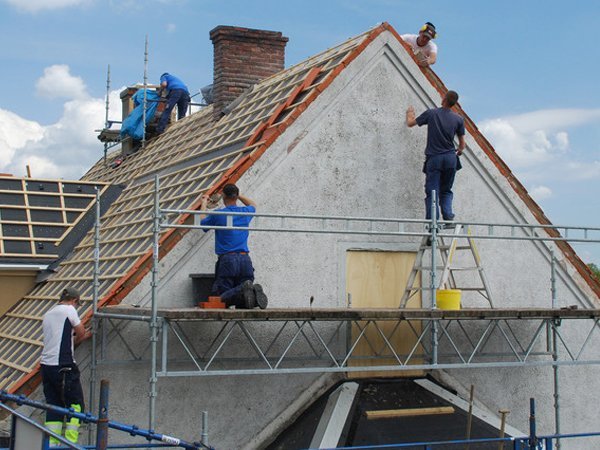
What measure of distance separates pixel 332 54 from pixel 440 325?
465cm

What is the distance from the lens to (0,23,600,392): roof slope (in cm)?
1217

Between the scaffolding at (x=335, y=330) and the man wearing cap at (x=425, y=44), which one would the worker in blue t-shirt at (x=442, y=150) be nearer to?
the scaffolding at (x=335, y=330)

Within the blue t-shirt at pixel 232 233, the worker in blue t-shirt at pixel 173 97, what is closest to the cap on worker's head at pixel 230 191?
the blue t-shirt at pixel 232 233

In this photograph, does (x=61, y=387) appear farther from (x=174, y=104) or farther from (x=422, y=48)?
(x=174, y=104)

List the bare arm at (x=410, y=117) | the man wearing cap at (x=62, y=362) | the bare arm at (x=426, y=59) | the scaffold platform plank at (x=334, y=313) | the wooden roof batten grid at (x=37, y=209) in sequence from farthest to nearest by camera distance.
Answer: the wooden roof batten grid at (x=37, y=209)
the bare arm at (x=426, y=59)
the bare arm at (x=410, y=117)
the man wearing cap at (x=62, y=362)
the scaffold platform plank at (x=334, y=313)

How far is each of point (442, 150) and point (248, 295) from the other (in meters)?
3.81

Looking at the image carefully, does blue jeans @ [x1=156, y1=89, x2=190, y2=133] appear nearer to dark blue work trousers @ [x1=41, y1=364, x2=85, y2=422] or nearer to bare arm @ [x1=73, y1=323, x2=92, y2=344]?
bare arm @ [x1=73, y1=323, x2=92, y2=344]

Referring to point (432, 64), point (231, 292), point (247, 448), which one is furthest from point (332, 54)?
point (247, 448)

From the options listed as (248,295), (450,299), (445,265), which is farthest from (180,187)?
(450,299)

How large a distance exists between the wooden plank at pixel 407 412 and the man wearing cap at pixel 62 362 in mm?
3675

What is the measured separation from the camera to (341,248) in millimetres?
12852

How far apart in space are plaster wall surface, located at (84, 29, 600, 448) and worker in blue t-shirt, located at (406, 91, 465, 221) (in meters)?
0.62

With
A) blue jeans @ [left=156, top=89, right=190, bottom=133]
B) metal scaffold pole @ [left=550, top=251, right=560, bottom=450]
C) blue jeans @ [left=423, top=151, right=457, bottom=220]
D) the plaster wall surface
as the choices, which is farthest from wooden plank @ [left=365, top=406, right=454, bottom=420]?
blue jeans @ [left=156, top=89, right=190, bottom=133]

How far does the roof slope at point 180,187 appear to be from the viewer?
39.9 ft
